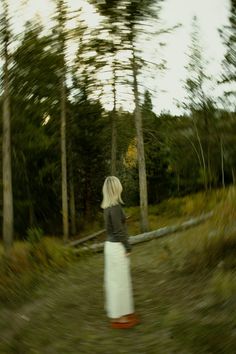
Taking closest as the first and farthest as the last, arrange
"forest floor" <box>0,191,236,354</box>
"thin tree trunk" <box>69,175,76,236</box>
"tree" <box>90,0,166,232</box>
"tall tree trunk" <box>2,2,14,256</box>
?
"forest floor" <box>0,191,236,354</box> → "tall tree trunk" <box>2,2,14,256</box> → "tree" <box>90,0,166,232</box> → "thin tree trunk" <box>69,175,76,236</box>

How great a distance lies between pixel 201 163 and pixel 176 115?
509cm

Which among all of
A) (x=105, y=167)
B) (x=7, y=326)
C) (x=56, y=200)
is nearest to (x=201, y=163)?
(x=105, y=167)

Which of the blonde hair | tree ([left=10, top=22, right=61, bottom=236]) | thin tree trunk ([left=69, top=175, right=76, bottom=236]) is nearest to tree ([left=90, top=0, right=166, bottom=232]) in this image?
tree ([left=10, top=22, right=61, bottom=236])

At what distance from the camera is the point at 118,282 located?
6934mm

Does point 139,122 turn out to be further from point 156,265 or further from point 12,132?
point 156,265

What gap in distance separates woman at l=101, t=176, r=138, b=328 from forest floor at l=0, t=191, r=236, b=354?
0.76 ft

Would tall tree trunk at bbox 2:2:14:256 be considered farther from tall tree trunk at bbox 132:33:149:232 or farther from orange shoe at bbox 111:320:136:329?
orange shoe at bbox 111:320:136:329

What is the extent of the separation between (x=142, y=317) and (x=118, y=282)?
2.95 feet

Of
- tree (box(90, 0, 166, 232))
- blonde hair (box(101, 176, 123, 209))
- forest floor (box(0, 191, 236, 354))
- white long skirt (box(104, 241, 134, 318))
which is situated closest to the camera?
forest floor (box(0, 191, 236, 354))

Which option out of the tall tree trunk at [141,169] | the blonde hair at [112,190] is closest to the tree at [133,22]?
the tall tree trunk at [141,169]

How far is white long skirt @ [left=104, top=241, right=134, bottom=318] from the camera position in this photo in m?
6.93

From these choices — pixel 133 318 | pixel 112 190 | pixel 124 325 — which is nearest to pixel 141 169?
pixel 112 190

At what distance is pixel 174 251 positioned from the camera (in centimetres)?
1134

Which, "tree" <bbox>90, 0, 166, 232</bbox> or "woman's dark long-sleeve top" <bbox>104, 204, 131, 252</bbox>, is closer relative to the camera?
"woman's dark long-sleeve top" <bbox>104, 204, 131, 252</bbox>
